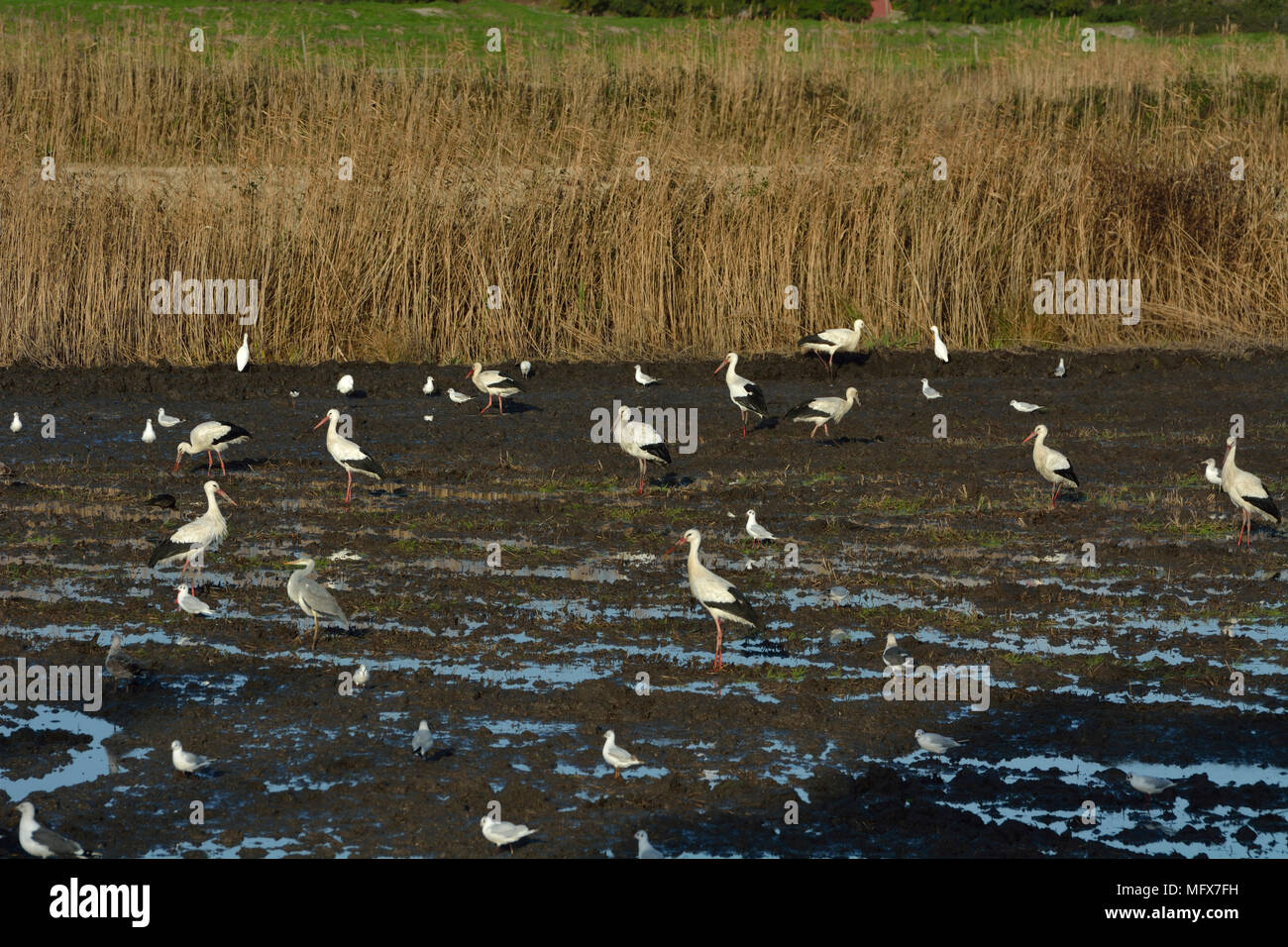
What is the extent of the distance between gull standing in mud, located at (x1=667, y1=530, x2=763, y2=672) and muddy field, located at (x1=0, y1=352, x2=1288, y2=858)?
198 millimetres

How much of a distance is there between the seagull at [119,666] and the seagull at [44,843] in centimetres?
212

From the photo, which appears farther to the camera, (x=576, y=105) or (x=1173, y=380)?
(x=576, y=105)

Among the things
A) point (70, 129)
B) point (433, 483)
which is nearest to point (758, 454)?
point (433, 483)

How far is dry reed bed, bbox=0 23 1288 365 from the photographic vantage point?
18703 mm

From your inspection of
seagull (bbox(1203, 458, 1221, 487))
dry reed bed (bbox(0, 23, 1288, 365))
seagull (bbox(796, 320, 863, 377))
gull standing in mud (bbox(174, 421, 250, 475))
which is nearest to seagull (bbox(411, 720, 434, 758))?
gull standing in mud (bbox(174, 421, 250, 475))

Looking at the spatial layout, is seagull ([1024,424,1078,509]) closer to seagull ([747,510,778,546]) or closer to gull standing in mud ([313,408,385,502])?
seagull ([747,510,778,546])

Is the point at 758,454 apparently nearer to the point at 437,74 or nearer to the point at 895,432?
the point at 895,432

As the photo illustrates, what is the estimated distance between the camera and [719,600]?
8.88 m

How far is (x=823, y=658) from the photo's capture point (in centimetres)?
877

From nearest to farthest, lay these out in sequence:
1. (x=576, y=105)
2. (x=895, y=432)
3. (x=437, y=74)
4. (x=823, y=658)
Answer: (x=823, y=658) → (x=895, y=432) → (x=576, y=105) → (x=437, y=74)

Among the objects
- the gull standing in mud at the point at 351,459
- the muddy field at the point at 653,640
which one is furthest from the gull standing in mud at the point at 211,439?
the gull standing in mud at the point at 351,459

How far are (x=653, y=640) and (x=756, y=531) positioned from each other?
88.3 inches

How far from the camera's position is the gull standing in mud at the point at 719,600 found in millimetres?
8773

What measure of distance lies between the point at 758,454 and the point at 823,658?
19.8 ft
